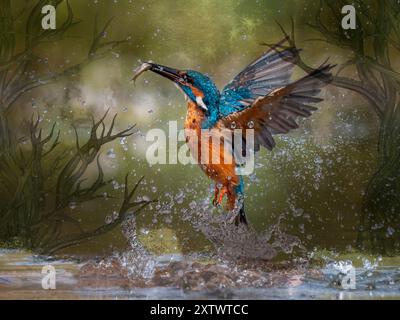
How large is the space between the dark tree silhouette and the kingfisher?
10cm

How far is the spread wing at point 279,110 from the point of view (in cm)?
355

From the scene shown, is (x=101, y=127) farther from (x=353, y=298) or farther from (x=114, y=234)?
(x=353, y=298)

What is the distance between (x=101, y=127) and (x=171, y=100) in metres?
0.39

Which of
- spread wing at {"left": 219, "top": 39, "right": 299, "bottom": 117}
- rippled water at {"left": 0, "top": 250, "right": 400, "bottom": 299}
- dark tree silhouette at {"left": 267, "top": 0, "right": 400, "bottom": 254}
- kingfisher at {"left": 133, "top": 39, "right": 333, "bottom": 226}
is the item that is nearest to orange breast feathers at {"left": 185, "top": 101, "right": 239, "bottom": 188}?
kingfisher at {"left": 133, "top": 39, "right": 333, "bottom": 226}

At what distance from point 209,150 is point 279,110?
0.41 m

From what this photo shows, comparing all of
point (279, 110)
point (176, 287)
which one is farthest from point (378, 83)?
point (176, 287)

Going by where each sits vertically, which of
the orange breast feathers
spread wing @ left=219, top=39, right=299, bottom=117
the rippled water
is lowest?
the rippled water

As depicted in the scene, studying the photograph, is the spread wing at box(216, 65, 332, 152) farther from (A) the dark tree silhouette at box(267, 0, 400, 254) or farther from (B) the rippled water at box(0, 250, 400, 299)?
(B) the rippled water at box(0, 250, 400, 299)

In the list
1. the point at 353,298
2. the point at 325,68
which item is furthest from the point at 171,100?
the point at 353,298

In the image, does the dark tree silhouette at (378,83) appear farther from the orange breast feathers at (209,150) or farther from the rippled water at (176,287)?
the orange breast feathers at (209,150)

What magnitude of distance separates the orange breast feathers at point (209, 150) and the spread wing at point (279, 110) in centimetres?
Result: 9

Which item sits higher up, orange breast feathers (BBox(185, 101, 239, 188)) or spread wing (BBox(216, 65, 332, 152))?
spread wing (BBox(216, 65, 332, 152))

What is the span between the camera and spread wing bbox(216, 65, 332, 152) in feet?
11.6
